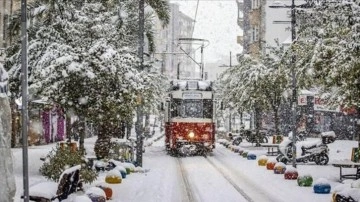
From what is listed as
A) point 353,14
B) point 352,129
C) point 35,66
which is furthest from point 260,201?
point 352,129

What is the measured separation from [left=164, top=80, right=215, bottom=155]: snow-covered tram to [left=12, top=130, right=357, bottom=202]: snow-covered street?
3.30m

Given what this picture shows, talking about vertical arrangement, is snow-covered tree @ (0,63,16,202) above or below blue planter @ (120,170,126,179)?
above

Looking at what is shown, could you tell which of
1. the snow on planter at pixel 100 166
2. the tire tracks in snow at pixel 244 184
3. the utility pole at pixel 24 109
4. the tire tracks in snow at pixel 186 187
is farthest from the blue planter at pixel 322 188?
the utility pole at pixel 24 109

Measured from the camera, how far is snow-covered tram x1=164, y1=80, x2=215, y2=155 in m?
29.3

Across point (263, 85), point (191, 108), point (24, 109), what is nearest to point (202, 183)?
point (24, 109)

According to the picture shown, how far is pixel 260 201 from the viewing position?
14.1m

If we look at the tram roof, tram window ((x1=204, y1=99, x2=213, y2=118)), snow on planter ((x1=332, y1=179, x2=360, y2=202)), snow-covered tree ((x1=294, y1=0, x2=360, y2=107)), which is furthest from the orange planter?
snow on planter ((x1=332, y1=179, x2=360, y2=202))

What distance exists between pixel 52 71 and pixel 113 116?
2.83 meters

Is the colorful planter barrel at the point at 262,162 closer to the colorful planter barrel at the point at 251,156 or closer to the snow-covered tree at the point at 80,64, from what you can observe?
the colorful planter barrel at the point at 251,156

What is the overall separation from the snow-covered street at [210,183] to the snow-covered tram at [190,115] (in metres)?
3.30

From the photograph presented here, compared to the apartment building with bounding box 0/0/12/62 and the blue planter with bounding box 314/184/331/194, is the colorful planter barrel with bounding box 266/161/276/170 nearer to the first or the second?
the blue planter with bounding box 314/184/331/194

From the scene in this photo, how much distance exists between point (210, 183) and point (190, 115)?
463 inches

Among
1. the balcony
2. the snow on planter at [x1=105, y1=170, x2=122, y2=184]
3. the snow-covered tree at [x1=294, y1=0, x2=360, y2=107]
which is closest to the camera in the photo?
the snow-covered tree at [x1=294, y1=0, x2=360, y2=107]

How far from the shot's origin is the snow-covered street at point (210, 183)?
48.4 ft
